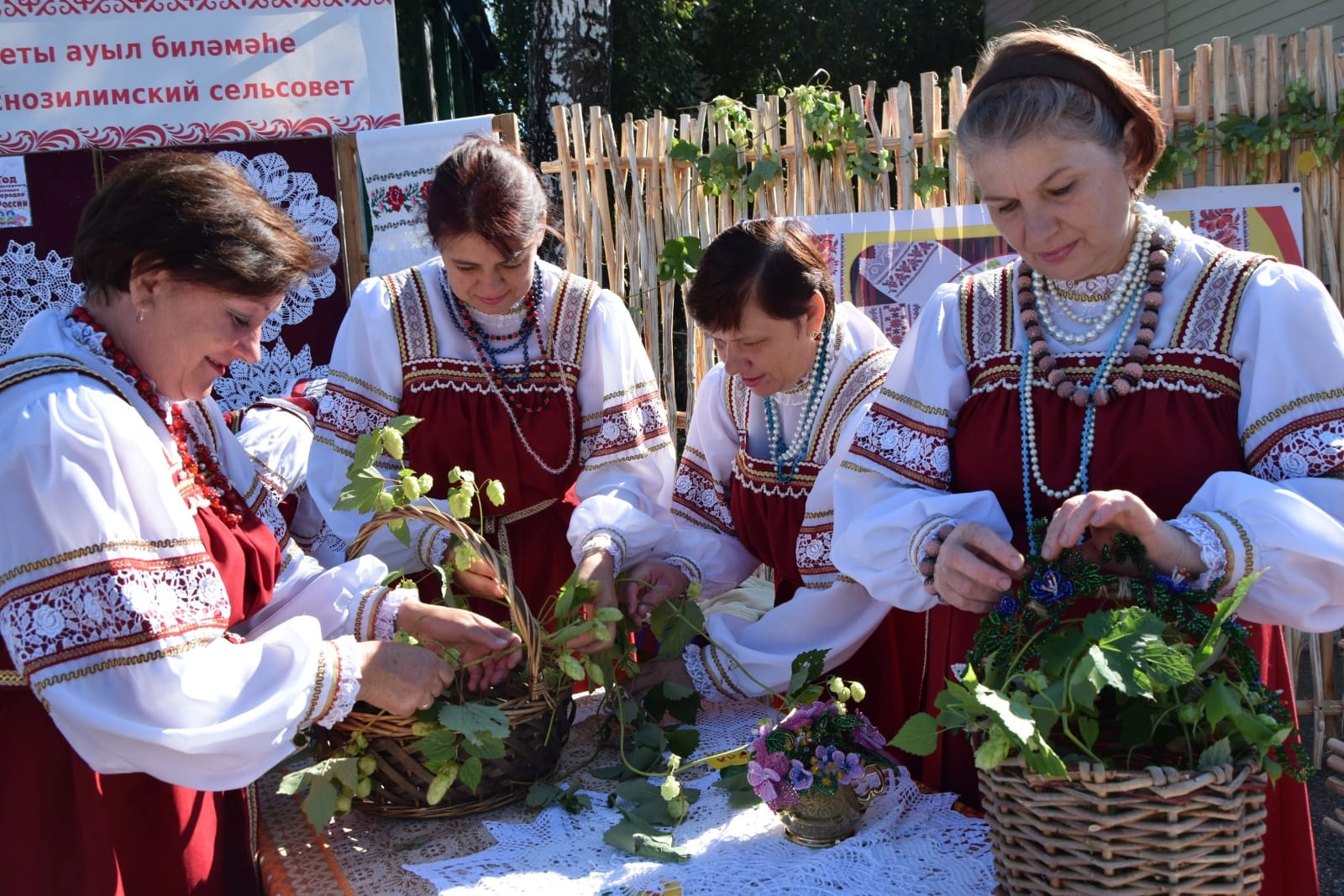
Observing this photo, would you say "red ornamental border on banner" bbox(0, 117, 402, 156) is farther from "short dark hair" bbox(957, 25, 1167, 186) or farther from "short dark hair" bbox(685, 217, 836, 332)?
"short dark hair" bbox(957, 25, 1167, 186)

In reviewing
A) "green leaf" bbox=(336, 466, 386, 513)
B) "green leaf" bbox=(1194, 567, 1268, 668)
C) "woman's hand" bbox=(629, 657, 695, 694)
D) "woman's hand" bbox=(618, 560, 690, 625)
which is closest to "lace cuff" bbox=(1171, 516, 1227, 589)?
"green leaf" bbox=(1194, 567, 1268, 668)

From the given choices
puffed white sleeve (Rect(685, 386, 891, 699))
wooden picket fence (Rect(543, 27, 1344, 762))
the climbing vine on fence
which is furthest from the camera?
wooden picket fence (Rect(543, 27, 1344, 762))

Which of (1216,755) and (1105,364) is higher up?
(1105,364)

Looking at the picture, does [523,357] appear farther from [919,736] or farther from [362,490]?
[919,736]

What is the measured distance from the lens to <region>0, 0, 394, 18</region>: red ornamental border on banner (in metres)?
4.90

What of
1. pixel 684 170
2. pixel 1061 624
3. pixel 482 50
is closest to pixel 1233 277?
pixel 1061 624

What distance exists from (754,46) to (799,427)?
13.2m

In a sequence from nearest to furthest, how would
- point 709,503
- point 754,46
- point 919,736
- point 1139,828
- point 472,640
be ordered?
1. point 1139,828
2. point 919,736
3. point 472,640
4. point 709,503
5. point 754,46

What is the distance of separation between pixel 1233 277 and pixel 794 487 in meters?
1.14

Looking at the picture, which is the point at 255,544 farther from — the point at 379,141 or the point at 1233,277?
the point at 379,141

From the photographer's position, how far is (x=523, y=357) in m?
2.90

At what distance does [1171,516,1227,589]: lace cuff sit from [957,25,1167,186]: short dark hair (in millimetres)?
624

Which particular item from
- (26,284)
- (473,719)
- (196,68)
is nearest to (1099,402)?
(473,719)

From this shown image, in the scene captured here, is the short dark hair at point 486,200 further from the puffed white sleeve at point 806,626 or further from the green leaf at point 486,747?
the green leaf at point 486,747
